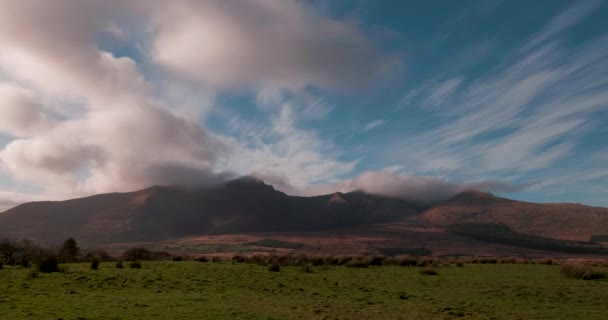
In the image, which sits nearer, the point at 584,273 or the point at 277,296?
the point at 277,296

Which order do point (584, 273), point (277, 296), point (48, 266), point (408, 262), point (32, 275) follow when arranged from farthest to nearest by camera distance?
point (408, 262) → point (584, 273) → point (48, 266) → point (32, 275) → point (277, 296)

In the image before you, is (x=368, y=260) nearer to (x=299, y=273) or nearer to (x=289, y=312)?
(x=299, y=273)

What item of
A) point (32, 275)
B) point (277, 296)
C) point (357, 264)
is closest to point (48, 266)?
point (32, 275)

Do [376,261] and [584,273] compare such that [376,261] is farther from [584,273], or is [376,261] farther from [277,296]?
[277,296]

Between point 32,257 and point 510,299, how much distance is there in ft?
125

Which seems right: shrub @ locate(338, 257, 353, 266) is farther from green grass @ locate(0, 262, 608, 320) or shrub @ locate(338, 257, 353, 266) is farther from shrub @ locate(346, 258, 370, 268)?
green grass @ locate(0, 262, 608, 320)

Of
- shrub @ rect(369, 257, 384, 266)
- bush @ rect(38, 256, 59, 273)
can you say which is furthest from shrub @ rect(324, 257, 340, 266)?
bush @ rect(38, 256, 59, 273)

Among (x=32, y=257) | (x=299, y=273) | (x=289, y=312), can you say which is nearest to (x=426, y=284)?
(x=299, y=273)

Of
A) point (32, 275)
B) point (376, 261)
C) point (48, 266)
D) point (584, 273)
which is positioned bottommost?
point (584, 273)

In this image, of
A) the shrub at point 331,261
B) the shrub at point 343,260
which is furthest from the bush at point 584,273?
the shrub at point 331,261

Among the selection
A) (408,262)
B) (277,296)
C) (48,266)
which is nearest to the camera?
(277,296)

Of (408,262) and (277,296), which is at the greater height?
(408,262)

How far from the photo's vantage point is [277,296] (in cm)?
2361

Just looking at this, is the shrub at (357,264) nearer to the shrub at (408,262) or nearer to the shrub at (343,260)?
the shrub at (343,260)
